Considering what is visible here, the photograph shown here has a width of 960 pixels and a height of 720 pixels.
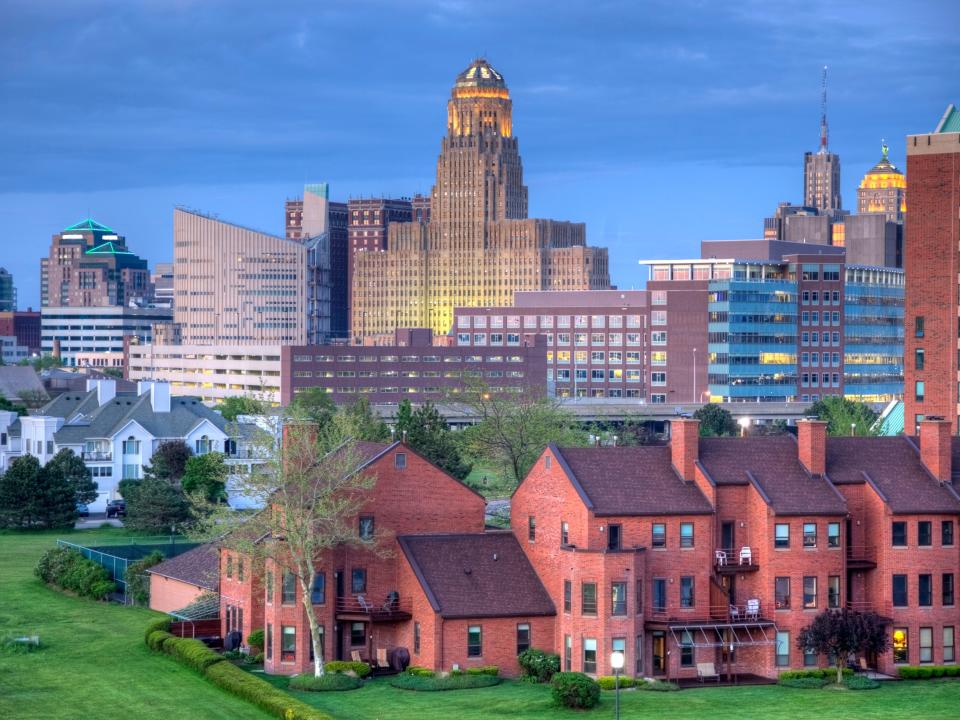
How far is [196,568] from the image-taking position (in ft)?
312

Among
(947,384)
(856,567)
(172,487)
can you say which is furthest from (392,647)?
(947,384)

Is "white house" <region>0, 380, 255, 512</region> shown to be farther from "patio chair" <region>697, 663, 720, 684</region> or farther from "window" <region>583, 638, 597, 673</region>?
"patio chair" <region>697, 663, 720, 684</region>

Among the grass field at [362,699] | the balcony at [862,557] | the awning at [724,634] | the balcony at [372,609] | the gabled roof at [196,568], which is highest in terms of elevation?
the balcony at [862,557]

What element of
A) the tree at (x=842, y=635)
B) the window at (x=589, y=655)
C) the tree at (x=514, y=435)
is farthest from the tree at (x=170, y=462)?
the tree at (x=842, y=635)

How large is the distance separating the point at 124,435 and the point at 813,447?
82.9 m

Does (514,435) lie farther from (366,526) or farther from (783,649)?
(783,649)

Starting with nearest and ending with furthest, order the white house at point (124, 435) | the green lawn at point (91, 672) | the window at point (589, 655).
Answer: the green lawn at point (91, 672) < the window at point (589, 655) < the white house at point (124, 435)

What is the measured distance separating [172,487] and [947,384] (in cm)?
5813

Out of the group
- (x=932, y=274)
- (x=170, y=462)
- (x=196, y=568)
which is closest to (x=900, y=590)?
(x=196, y=568)

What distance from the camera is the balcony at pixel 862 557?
8300 cm

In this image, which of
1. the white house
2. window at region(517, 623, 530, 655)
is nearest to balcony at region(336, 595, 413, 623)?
window at region(517, 623, 530, 655)

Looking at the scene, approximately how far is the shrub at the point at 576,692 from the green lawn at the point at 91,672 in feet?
37.8

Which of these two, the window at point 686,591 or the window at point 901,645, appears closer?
the window at point 686,591

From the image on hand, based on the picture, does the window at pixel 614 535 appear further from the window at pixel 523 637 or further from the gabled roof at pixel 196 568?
the gabled roof at pixel 196 568
